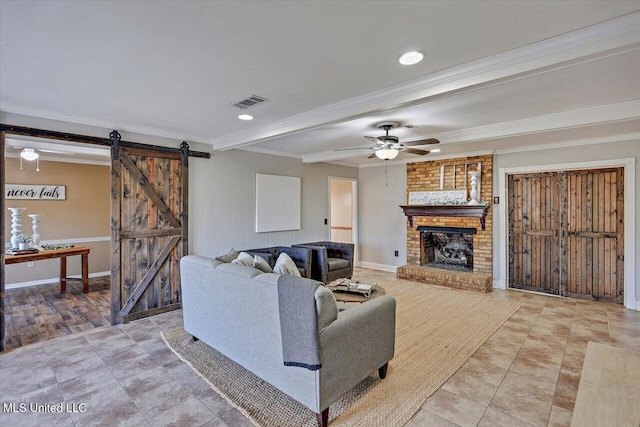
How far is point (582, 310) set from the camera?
14.2 ft

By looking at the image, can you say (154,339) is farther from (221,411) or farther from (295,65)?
(295,65)

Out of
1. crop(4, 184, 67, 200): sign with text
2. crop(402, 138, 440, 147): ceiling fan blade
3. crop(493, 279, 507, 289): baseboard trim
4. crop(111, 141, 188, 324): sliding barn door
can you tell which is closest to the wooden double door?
crop(493, 279, 507, 289): baseboard trim

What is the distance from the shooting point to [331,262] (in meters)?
5.47

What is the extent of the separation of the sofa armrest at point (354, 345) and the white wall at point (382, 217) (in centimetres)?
441

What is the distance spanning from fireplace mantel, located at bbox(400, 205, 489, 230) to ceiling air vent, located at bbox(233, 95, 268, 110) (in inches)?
164

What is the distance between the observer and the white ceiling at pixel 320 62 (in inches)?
67.7

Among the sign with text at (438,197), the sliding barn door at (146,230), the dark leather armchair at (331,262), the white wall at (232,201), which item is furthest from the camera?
the sign with text at (438,197)

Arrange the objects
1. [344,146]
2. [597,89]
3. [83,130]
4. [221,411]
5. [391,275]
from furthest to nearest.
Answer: [391,275], [344,146], [83,130], [597,89], [221,411]

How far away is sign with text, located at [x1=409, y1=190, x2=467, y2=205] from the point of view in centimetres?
586

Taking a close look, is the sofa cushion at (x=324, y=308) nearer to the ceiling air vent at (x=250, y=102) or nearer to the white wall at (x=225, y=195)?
the ceiling air vent at (x=250, y=102)

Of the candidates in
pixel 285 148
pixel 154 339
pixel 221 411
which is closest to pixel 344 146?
pixel 285 148

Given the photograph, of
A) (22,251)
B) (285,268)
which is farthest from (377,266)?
(22,251)

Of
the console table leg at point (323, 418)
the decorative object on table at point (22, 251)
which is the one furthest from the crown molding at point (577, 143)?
the decorative object on table at point (22, 251)

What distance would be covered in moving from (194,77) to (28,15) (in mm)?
1014
